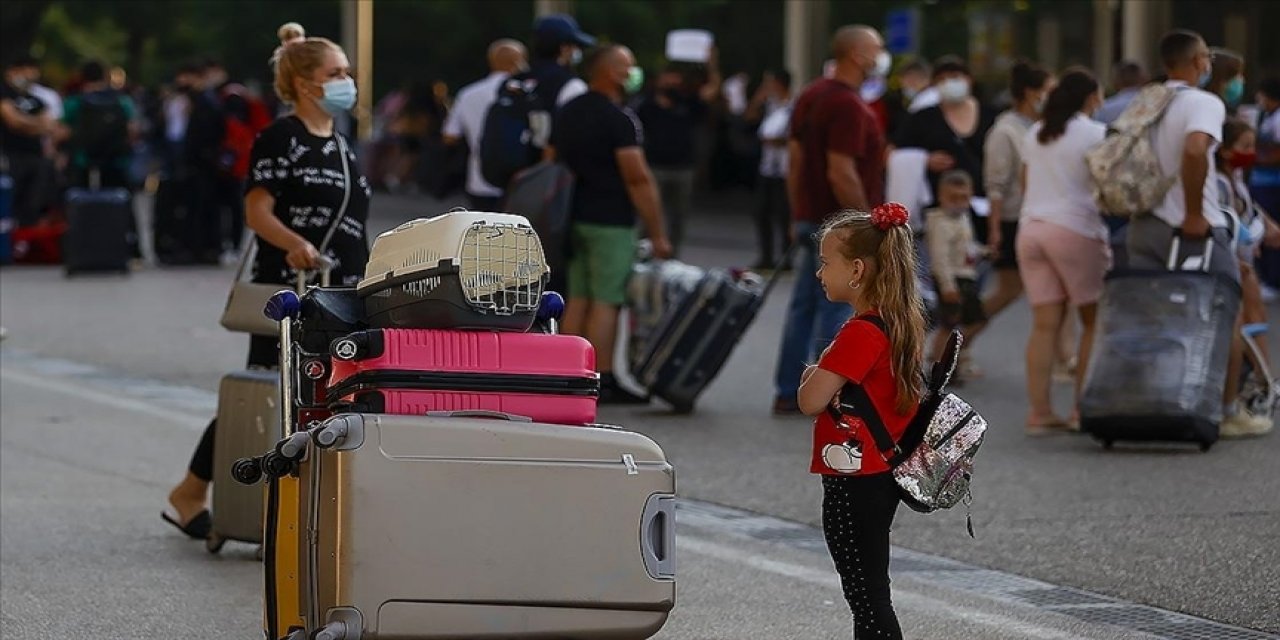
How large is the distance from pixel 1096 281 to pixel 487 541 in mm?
6041

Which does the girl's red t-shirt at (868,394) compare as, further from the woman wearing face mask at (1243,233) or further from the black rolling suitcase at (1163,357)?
the woman wearing face mask at (1243,233)

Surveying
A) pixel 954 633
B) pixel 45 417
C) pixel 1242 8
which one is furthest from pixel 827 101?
pixel 1242 8

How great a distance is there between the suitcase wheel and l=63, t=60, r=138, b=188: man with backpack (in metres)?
13.9

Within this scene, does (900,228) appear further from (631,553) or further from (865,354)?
(631,553)

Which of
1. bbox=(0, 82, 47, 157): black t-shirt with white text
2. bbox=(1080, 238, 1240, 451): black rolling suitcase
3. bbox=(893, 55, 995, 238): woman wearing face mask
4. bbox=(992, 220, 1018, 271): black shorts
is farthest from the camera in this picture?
bbox=(0, 82, 47, 157): black t-shirt with white text

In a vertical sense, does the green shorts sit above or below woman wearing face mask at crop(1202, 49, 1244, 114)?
below

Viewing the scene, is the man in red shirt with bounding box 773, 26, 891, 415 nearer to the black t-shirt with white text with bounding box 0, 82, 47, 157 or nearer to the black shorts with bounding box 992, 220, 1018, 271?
the black shorts with bounding box 992, 220, 1018, 271

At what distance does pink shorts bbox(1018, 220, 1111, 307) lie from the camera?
10617 millimetres

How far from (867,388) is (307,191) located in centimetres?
278

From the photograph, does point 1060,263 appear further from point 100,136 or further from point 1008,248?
point 100,136

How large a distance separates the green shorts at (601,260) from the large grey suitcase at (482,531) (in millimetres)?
6171

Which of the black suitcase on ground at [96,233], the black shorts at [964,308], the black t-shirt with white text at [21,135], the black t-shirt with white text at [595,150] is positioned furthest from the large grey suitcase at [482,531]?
the black t-shirt with white text at [21,135]

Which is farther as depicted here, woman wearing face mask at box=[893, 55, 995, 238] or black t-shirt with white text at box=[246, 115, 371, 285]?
woman wearing face mask at box=[893, 55, 995, 238]

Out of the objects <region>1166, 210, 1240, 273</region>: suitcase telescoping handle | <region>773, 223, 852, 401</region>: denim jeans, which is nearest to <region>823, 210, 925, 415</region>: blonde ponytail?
<region>1166, 210, 1240, 273</region>: suitcase telescoping handle
